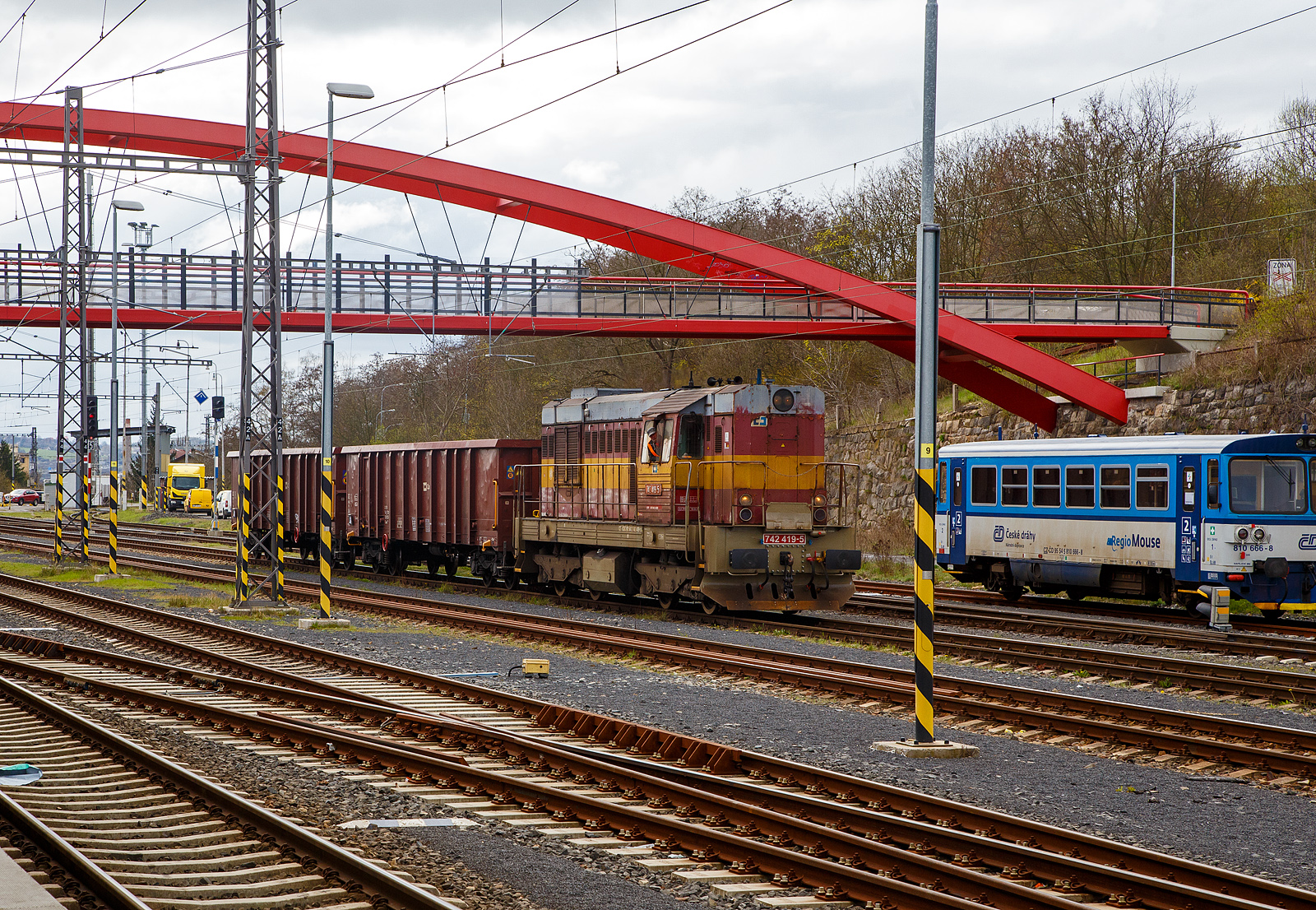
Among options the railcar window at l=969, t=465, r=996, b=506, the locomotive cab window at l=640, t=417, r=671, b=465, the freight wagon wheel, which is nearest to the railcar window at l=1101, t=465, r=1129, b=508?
the railcar window at l=969, t=465, r=996, b=506

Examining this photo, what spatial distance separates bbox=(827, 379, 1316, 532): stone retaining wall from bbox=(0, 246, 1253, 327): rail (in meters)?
3.33

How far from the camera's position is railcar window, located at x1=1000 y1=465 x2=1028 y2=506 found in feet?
75.4

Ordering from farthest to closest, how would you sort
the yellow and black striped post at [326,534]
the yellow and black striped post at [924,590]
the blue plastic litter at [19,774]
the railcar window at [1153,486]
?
the railcar window at [1153,486], the yellow and black striped post at [326,534], the yellow and black striped post at [924,590], the blue plastic litter at [19,774]

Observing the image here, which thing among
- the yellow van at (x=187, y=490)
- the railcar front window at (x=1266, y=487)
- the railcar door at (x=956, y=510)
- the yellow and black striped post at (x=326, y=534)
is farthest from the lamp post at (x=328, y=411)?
the yellow van at (x=187, y=490)

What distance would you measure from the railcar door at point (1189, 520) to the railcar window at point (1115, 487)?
113 centimetres

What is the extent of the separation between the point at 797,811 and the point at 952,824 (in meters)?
0.98

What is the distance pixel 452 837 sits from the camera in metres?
7.69

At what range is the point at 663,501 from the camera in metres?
20.4

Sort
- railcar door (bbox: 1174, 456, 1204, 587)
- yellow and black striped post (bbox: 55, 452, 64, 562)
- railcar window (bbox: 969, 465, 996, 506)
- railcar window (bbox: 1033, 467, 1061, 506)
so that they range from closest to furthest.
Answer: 1. railcar door (bbox: 1174, 456, 1204, 587)
2. railcar window (bbox: 1033, 467, 1061, 506)
3. railcar window (bbox: 969, 465, 996, 506)
4. yellow and black striped post (bbox: 55, 452, 64, 562)

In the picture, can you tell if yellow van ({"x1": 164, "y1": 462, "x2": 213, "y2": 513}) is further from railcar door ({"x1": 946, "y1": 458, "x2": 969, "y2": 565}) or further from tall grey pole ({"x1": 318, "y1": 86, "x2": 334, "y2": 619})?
railcar door ({"x1": 946, "y1": 458, "x2": 969, "y2": 565})

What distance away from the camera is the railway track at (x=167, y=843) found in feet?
20.7

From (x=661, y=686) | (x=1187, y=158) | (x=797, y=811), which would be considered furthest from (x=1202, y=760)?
(x=1187, y=158)

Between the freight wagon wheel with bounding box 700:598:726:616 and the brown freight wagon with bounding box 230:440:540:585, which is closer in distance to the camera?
the freight wagon wheel with bounding box 700:598:726:616

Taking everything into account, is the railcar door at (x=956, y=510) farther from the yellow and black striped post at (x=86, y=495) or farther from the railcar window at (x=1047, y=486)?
the yellow and black striped post at (x=86, y=495)
